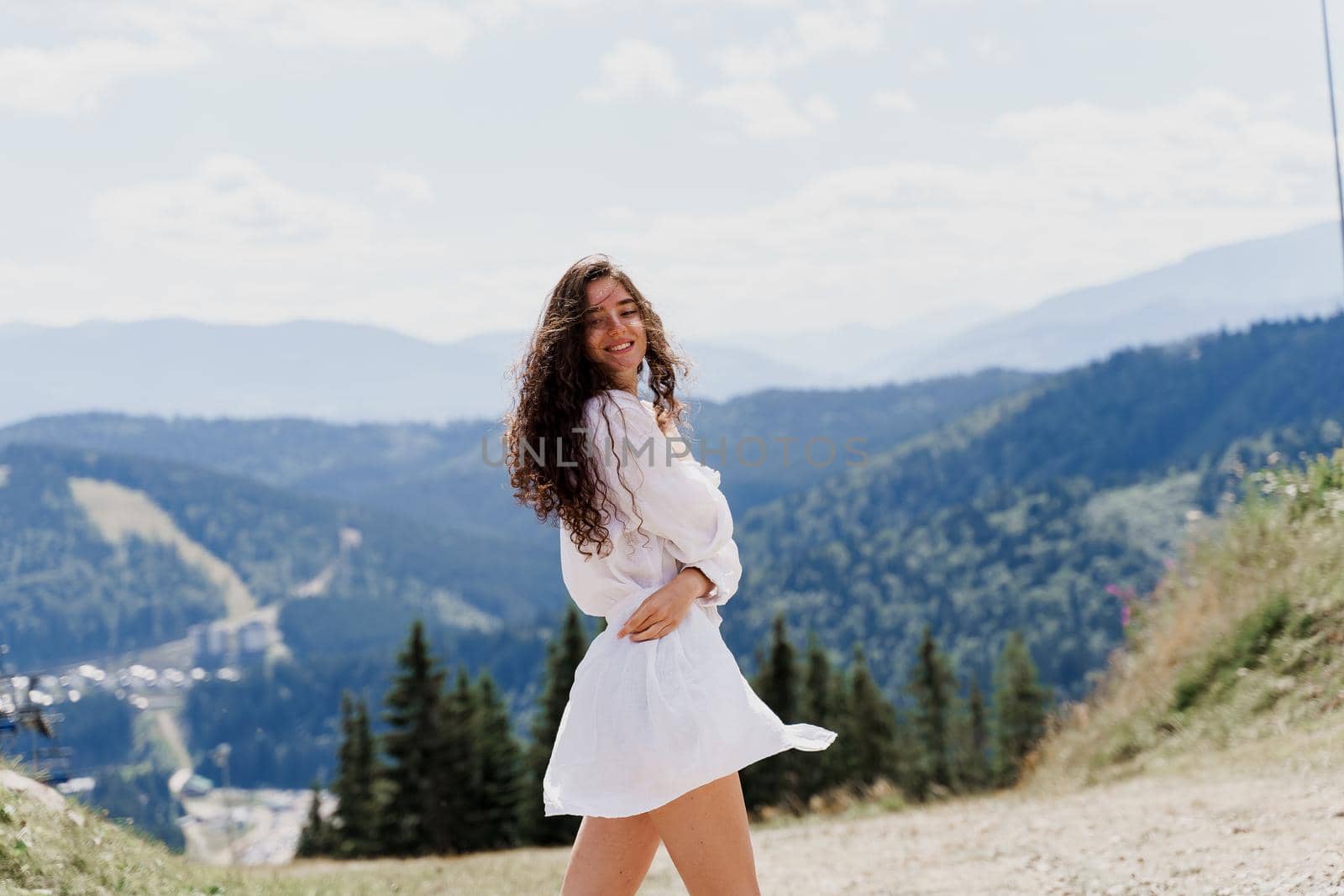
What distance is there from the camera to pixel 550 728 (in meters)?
36.6

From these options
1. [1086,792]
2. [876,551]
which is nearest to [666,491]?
[1086,792]

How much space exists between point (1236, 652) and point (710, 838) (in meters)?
7.07

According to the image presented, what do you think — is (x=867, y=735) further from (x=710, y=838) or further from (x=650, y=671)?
(x=650, y=671)

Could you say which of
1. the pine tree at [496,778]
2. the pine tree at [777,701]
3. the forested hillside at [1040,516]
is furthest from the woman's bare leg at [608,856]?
the forested hillside at [1040,516]

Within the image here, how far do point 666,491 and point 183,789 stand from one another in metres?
161

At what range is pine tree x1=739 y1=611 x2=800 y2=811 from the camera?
3709 cm

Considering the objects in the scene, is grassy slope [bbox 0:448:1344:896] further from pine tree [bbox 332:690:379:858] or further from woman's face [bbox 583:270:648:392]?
pine tree [bbox 332:690:379:858]

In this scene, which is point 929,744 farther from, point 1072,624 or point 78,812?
point 1072,624

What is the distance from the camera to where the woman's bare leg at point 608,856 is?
2988mm

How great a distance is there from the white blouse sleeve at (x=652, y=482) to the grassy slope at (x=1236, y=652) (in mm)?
5406

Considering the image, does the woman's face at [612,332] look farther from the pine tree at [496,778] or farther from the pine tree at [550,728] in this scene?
the pine tree at [496,778]

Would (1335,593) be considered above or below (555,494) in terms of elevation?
below

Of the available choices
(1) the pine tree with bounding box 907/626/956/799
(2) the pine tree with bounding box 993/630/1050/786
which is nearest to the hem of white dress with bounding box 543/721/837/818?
(1) the pine tree with bounding box 907/626/956/799

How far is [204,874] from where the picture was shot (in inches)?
244
